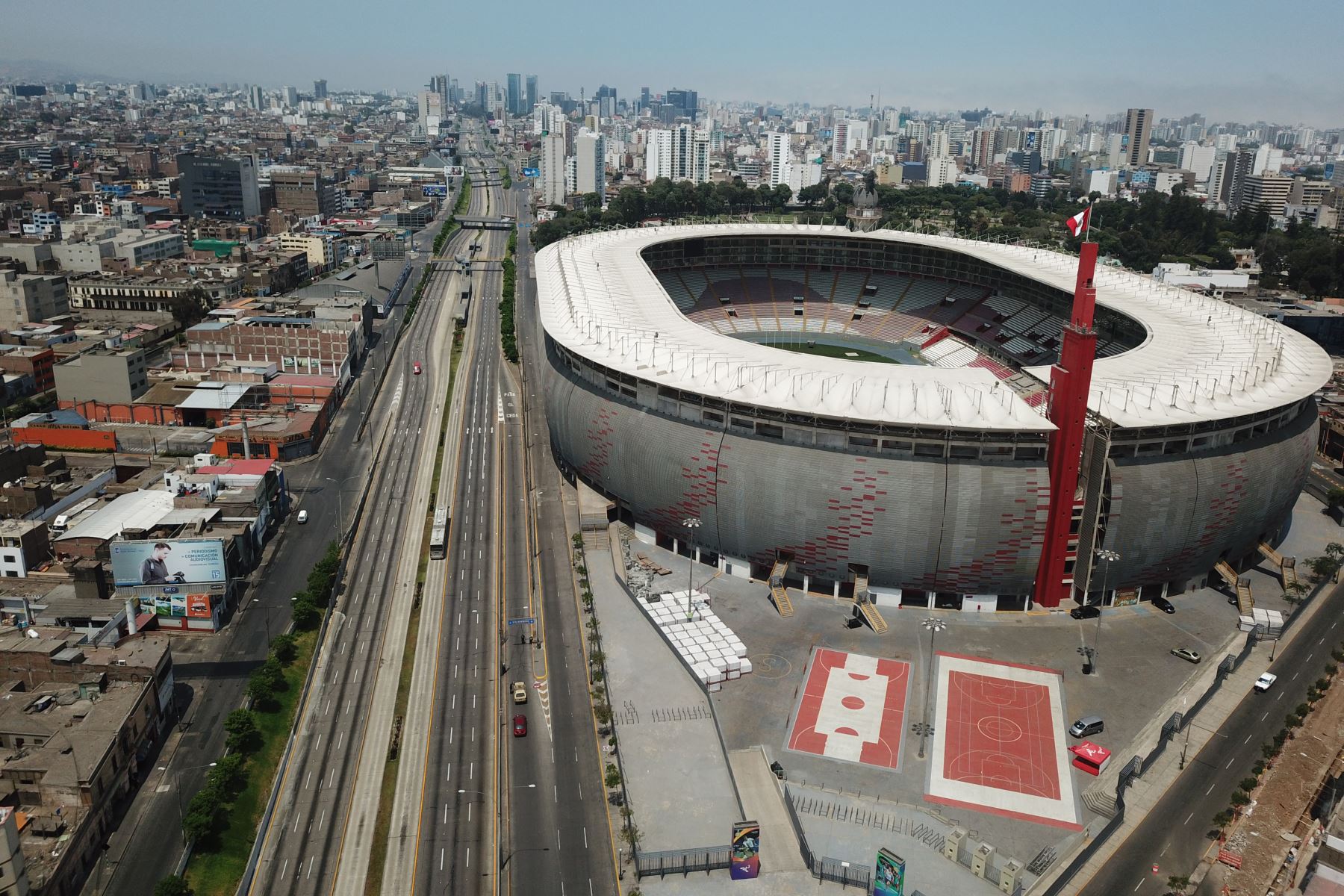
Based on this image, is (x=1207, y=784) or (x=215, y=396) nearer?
(x=1207, y=784)

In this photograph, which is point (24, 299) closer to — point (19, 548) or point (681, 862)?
point (19, 548)

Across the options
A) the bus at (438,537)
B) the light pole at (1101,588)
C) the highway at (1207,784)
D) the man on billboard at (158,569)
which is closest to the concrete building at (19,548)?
the man on billboard at (158,569)

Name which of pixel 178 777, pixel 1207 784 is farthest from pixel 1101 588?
pixel 178 777

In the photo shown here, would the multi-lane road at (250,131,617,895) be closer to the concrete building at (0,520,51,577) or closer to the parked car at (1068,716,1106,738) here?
the concrete building at (0,520,51,577)

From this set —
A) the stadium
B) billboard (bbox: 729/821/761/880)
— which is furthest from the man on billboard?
billboard (bbox: 729/821/761/880)

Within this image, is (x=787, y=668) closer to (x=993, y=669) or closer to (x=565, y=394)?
(x=993, y=669)

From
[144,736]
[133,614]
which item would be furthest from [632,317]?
[144,736]
